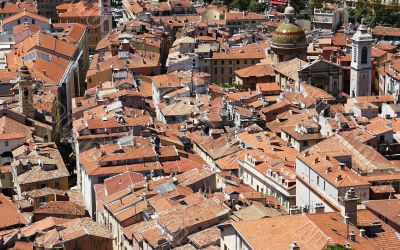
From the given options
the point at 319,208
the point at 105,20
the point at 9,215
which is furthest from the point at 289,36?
the point at 9,215

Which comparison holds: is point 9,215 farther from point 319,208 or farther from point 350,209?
point 350,209

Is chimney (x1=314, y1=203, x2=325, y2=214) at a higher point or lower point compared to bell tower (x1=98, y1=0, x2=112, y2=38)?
lower

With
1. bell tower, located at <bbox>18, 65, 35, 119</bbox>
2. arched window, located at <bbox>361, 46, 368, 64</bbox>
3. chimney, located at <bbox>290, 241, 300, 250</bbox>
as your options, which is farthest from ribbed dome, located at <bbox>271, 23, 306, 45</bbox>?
chimney, located at <bbox>290, 241, 300, 250</bbox>

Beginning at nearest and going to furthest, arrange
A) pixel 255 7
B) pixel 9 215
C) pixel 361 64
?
pixel 9 215, pixel 361 64, pixel 255 7

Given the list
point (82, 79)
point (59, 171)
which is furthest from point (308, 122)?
point (82, 79)

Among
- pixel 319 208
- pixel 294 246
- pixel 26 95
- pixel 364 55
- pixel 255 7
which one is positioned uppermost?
pixel 255 7

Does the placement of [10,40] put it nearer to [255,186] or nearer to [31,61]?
[31,61]

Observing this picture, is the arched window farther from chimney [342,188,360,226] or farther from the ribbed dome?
chimney [342,188,360,226]
